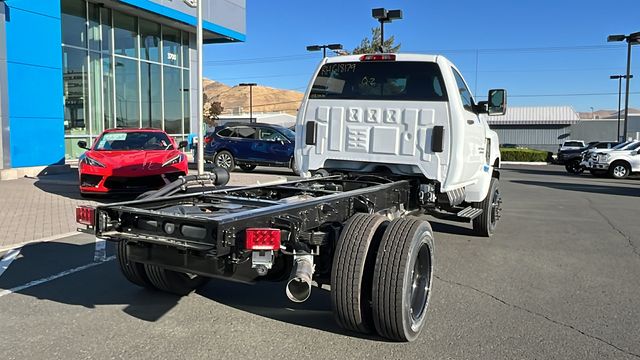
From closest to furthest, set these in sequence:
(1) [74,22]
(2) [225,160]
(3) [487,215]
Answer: (3) [487,215], (1) [74,22], (2) [225,160]

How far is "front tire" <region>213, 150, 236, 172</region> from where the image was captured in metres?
18.6

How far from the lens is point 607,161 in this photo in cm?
2164

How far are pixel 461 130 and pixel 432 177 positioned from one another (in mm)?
601

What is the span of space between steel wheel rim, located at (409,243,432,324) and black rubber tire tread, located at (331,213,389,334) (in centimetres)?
48

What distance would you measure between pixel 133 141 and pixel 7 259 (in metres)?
6.12

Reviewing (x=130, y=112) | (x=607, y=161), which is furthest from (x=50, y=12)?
(x=607, y=161)

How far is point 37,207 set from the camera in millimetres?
9773

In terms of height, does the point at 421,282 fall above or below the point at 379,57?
below

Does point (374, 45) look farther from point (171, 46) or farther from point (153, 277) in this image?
point (153, 277)

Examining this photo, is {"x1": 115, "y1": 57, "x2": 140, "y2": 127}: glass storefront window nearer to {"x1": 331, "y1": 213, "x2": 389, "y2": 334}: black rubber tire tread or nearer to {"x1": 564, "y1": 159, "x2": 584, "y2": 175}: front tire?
{"x1": 331, "y1": 213, "x2": 389, "y2": 334}: black rubber tire tread

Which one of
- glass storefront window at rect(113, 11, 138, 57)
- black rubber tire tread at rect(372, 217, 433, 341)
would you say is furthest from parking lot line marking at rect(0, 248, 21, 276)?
glass storefront window at rect(113, 11, 138, 57)

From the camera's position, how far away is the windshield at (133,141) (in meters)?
11.6

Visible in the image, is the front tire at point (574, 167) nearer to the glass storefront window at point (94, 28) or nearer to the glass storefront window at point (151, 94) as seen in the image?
the glass storefront window at point (151, 94)

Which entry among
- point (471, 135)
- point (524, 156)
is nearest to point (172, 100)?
point (471, 135)
